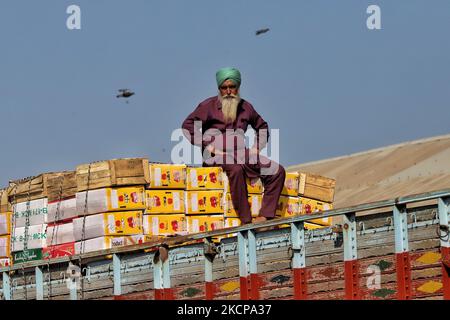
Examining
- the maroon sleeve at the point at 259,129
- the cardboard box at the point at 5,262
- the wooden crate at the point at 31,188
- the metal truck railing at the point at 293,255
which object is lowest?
the metal truck railing at the point at 293,255

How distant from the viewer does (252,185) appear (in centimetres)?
1462

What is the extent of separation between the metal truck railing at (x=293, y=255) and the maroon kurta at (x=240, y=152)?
124cm

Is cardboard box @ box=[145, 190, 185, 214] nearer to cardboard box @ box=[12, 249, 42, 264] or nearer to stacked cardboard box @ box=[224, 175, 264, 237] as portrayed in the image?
stacked cardboard box @ box=[224, 175, 264, 237]

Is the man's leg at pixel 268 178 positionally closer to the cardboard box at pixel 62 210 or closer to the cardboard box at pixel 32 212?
the cardboard box at pixel 62 210

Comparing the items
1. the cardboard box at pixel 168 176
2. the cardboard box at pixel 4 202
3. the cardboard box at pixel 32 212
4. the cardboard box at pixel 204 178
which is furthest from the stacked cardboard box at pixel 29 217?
the cardboard box at pixel 204 178

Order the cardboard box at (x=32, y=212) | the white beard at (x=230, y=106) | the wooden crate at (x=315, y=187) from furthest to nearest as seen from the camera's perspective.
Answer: the cardboard box at (x=32, y=212) → the wooden crate at (x=315, y=187) → the white beard at (x=230, y=106)

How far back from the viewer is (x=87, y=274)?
1403cm

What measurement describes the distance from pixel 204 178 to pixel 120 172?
3.10ft

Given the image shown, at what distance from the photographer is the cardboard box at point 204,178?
47.6ft

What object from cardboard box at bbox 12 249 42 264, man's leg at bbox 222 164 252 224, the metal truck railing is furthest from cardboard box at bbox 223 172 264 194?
cardboard box at bbox 12 249 42 264
